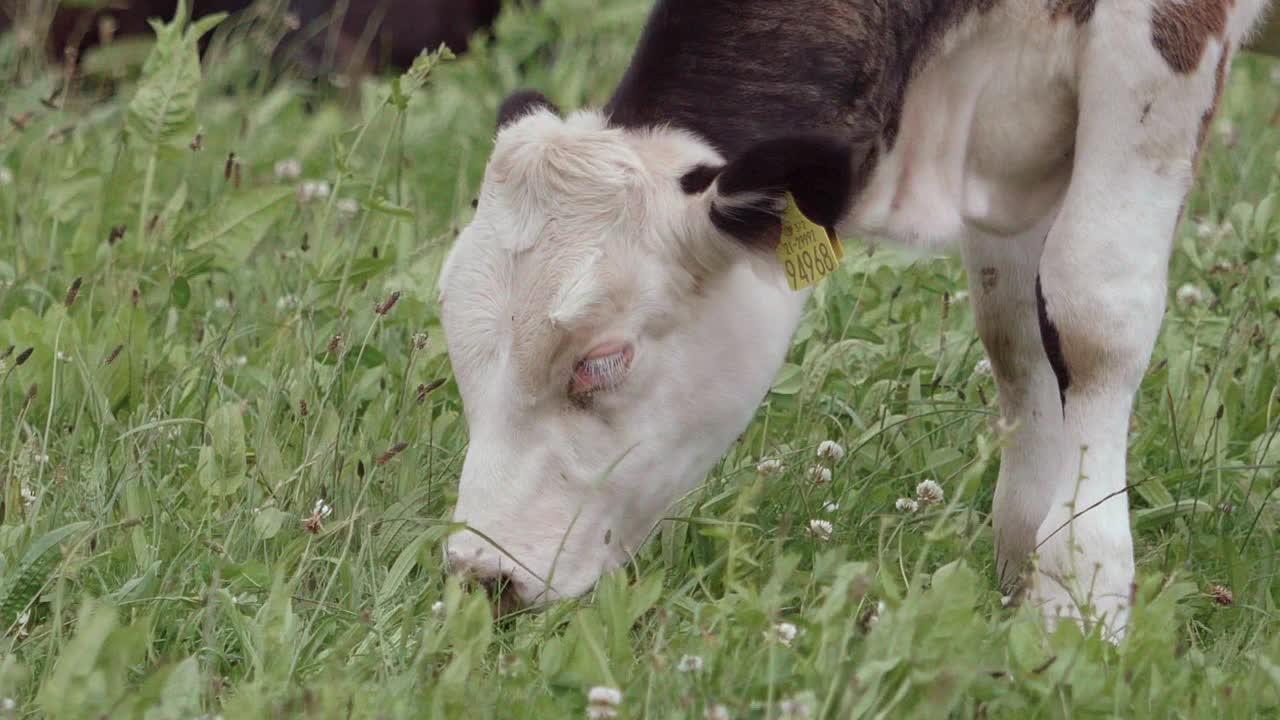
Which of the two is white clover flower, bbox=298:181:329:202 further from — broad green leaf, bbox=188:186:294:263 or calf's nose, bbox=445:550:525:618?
calf's nose, bbox=445:550:525:618

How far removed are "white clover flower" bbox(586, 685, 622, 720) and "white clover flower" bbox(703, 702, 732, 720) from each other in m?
0.13

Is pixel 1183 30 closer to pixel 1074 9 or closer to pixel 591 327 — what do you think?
pixel 1074 9

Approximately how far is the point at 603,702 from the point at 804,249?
1.01 meters

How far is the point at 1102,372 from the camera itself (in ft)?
11.1

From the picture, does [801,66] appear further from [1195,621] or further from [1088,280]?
[1195,621]

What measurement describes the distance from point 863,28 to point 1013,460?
100 centimetres

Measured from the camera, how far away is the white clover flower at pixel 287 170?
18.9 feet

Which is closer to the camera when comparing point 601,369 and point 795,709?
point 795,709

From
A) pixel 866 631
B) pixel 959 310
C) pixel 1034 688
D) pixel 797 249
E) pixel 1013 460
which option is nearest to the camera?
pixel 1034 688

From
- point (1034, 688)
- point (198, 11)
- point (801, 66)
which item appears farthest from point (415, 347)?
point (198, 11)

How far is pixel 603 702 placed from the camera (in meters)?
2.58

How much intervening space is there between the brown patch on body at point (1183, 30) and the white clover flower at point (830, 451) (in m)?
1.06

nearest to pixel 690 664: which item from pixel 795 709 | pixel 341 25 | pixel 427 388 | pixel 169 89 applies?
pixel 795 709

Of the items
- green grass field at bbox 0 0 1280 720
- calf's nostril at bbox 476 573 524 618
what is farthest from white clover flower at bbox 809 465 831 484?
calf's nostril at bbox 476 573 524 618
